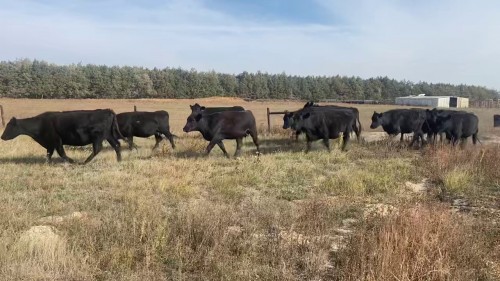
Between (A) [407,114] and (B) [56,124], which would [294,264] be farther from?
(A) [407,114]

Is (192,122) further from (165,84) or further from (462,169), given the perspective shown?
(165,84)

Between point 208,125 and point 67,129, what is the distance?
14.5 ft

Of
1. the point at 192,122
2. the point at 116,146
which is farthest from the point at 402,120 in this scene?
the point at 116,146

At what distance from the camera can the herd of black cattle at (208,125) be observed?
1236cm

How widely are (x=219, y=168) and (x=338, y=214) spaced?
5196 mm

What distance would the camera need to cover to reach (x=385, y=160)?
522 inches

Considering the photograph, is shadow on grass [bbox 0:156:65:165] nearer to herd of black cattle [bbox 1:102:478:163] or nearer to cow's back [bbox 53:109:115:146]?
herd of black cattle [bbox 1:102:478:163]

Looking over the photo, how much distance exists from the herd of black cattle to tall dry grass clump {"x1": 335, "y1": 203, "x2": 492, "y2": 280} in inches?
362

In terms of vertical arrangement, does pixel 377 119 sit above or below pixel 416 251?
above

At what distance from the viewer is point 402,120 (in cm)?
1939

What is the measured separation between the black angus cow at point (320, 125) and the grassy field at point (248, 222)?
4130 mm

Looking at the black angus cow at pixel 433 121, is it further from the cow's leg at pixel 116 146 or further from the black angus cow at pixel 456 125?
the cow's leg at pixel 116 146

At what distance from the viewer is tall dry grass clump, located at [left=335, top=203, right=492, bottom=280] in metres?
4.25

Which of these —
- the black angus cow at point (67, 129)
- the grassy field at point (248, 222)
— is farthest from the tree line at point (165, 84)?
the grassy field at point (248, 222)
